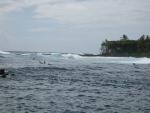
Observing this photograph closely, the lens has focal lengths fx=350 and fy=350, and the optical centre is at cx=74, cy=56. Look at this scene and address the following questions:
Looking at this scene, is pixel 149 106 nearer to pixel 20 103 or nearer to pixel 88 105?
pixel 88 105

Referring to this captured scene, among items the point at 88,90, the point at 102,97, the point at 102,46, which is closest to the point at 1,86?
the point at 88,90

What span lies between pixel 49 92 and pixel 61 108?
701cm

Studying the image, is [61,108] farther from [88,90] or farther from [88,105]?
[88,90]

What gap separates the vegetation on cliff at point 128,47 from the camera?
415 ft

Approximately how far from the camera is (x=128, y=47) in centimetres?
13200

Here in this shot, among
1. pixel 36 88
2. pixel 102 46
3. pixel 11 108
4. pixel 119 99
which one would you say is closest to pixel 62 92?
pixel 36 88

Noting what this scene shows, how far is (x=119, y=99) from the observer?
86.8ft

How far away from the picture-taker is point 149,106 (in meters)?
23.5

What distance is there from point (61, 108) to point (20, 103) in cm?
314

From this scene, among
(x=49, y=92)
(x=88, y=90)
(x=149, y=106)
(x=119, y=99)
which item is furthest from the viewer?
(x=88, y=90)

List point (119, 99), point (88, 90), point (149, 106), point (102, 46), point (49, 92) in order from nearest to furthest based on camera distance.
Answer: point (149, 106), point (119, 99), point (49, 92), point (88, 90), point (102, 46)

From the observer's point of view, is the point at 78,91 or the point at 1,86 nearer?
the point at 78,91

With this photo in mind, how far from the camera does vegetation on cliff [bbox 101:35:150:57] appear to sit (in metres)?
127

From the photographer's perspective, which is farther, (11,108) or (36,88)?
(36,88)
